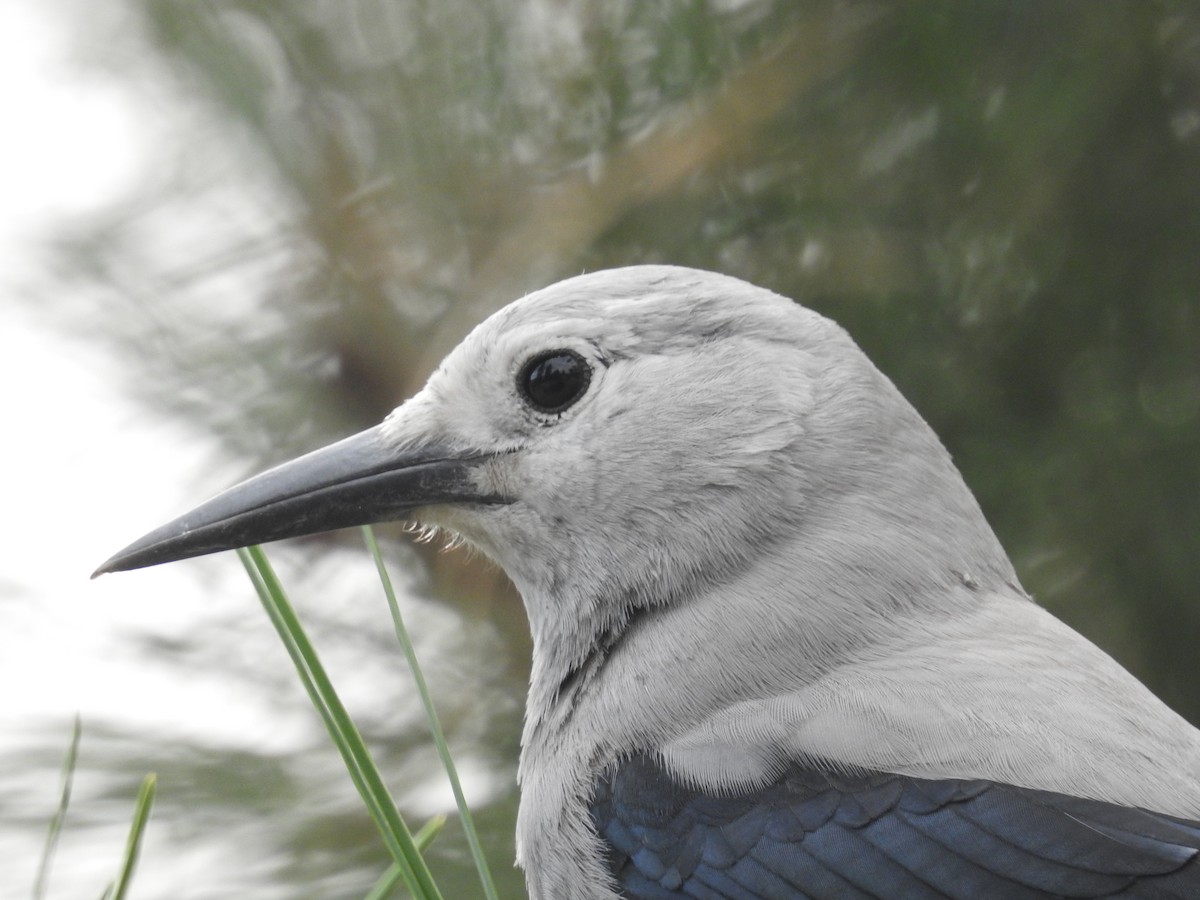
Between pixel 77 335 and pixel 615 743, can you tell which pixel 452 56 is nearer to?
pixel 77 335

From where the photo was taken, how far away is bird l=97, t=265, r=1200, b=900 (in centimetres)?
124

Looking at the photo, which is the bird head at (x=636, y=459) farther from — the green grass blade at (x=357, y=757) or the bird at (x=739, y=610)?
the green grass blade at (x=357, y=757)

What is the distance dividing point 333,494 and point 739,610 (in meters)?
0.51

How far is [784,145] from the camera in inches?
78.1

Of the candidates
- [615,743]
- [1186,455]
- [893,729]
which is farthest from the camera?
[1186,455]

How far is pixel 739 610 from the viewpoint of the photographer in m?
1.59

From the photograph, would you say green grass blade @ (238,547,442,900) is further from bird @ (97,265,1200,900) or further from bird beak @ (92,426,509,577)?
bird beak @ (92,426,509,577)

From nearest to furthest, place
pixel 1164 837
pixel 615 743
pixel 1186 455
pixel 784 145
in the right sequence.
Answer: pixel 1164 837 < pixel 615 743 < pixel 1186 455 < pixel 784 145

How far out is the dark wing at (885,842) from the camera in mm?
1137

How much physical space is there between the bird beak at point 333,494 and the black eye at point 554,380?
0.09 meters

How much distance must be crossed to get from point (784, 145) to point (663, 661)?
806mm

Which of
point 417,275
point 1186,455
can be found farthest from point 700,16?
point 1186,455

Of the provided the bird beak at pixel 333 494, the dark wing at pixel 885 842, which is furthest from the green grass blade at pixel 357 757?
the bird beak at pixel 333 494

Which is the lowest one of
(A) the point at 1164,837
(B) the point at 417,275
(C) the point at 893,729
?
(A) the point at 1164,837
